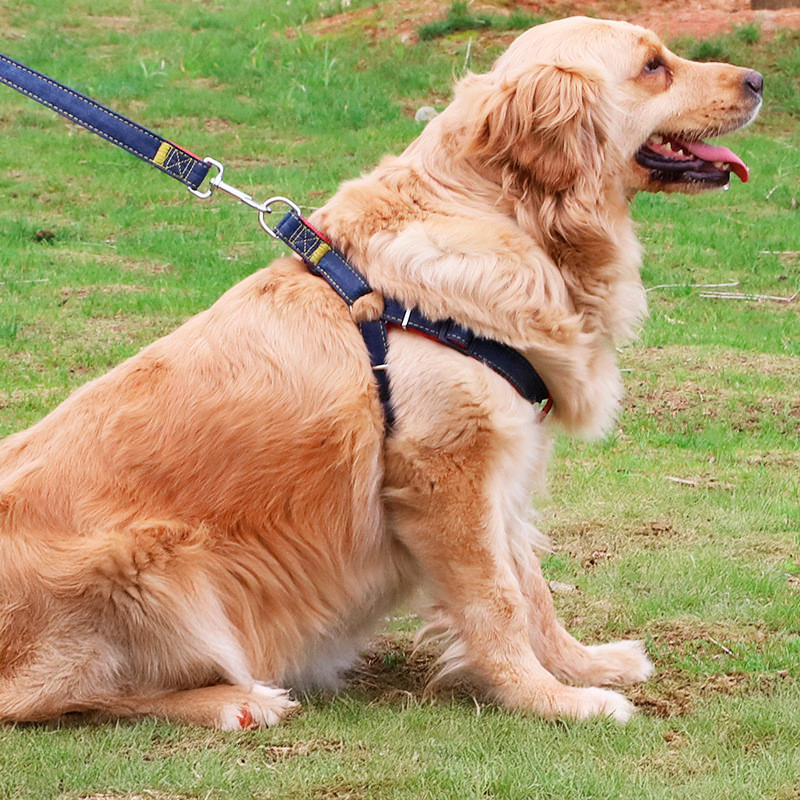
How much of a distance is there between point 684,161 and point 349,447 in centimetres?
151

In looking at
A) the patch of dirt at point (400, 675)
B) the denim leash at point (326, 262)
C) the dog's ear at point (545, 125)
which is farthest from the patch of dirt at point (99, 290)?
the dog's ear at point (545, 125)

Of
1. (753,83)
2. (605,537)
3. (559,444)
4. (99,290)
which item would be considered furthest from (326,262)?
(99,290)

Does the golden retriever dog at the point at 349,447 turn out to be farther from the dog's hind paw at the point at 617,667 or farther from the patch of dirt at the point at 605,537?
the patch of dirt at the point at 605,537

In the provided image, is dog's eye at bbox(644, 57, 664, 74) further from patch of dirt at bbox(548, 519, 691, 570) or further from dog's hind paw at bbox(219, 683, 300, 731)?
dog's hind paw at bbox(219, 683, 300, 731)

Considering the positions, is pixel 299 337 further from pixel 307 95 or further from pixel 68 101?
pixel 307 95

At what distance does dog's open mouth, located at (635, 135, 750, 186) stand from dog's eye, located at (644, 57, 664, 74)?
0.21m

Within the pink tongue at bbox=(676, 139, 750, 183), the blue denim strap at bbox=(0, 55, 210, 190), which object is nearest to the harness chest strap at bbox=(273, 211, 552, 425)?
the blue denim strap at bbox=(0, 55, 210, 190)

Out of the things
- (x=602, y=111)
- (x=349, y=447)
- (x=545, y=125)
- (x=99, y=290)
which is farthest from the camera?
(x=99, y=290)

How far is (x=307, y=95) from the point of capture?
1516 cm

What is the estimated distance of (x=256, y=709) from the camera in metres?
3.47

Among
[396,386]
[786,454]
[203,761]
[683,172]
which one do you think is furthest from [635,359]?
[203,761]

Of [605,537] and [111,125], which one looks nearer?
[111,125]

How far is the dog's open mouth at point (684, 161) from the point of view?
388 cm

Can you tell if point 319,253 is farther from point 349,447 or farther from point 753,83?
point 753,83
